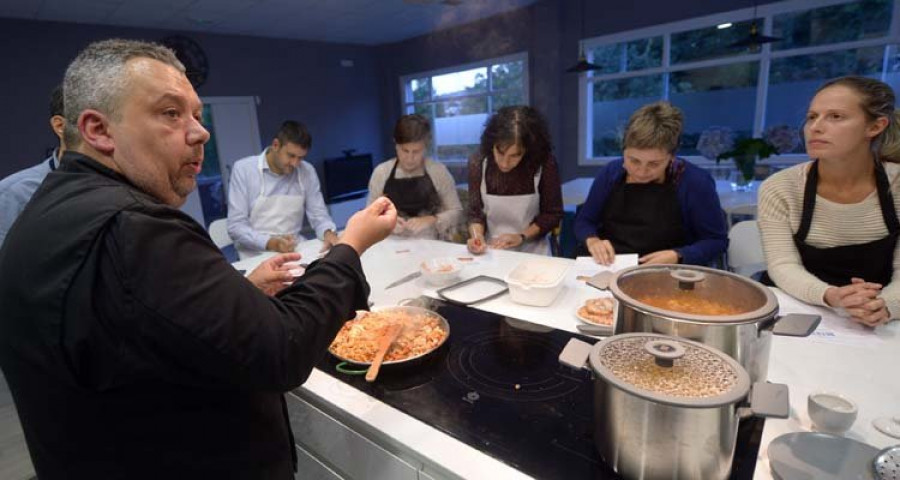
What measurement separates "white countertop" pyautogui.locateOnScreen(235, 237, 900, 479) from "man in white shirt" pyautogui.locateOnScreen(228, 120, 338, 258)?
1.44 m

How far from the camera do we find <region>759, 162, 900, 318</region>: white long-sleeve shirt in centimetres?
149

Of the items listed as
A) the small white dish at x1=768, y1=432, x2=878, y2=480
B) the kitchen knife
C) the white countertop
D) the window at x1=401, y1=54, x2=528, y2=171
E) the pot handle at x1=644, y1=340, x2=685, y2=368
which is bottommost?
the white countertop

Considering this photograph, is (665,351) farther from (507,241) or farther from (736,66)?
(736,66)

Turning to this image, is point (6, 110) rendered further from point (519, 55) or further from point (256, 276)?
point (519, 55)

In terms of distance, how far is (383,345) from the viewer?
4.15 feet

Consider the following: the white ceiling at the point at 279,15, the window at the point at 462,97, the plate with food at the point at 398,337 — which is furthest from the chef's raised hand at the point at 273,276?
the window at the point at 462,97

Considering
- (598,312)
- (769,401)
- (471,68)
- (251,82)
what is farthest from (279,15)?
(769,401)

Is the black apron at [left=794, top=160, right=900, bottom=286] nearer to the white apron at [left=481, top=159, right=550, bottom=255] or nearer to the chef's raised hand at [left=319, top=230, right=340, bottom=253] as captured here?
the white apron at [left=481, top=159, right=550, bottom=255]

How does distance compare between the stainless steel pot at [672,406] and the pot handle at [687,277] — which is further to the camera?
the pot handle at [687,277]

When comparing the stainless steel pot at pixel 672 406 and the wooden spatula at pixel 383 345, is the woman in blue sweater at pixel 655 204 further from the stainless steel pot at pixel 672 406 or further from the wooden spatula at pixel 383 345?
the stainless steel pot at pixel 672 406

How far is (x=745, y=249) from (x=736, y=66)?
445 cm

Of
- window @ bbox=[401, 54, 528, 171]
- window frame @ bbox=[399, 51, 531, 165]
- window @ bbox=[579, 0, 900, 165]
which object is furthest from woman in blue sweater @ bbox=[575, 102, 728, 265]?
window @ bbox=[401, 54, 528, 171]

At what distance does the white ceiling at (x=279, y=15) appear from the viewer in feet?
15.8

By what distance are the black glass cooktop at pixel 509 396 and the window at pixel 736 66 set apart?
3990 millimetres
